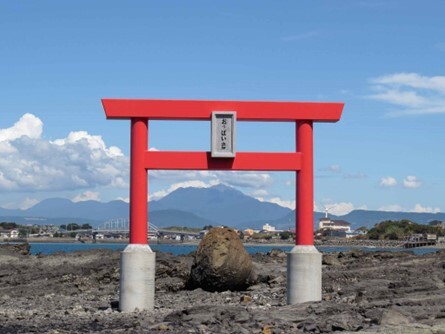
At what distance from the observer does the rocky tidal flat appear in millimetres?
18000

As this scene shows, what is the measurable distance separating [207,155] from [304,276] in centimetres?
403

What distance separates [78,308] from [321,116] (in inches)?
340

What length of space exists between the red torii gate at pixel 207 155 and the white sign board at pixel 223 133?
0.19 meters

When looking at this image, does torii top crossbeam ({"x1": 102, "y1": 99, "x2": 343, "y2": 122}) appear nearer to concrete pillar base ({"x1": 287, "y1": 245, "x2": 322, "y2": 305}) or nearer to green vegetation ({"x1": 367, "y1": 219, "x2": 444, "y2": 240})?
concrete pillar base ({"x1": 287, "y1": 245, "x2": 322, "y2": 305})

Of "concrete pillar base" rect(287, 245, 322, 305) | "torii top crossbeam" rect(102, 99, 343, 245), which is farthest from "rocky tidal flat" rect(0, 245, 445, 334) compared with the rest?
"torii top crossbeam" rect(102, 99, 343, 245)

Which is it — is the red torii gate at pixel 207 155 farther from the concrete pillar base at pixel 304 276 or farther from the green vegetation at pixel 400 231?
the green vegetation at pixel 400 231

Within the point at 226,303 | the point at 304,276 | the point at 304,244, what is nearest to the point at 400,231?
the point at 226,303

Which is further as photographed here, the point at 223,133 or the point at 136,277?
the point at 223,133

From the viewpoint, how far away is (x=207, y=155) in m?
22.5

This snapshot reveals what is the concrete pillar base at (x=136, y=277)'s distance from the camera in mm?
22069

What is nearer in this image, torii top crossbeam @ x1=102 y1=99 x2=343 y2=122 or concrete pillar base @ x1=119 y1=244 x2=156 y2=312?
concrete pillar base @ x1=119 y1=244 x2=156 y2=312

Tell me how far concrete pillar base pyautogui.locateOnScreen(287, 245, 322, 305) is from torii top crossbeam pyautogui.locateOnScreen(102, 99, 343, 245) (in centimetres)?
37

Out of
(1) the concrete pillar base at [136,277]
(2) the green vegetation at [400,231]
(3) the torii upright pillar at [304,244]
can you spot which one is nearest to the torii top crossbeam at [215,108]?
(3) the torii upright pillar at [304,244]

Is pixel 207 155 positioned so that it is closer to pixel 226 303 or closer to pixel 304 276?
pixel 304 276
